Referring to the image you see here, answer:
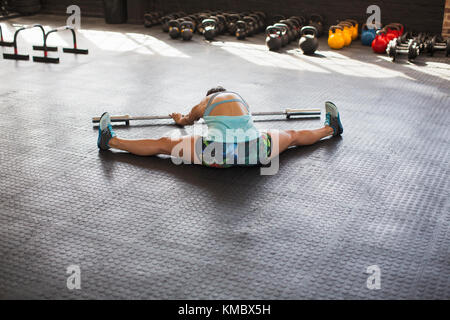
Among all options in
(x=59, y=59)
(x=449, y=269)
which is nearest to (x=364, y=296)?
(x=449, y=269)

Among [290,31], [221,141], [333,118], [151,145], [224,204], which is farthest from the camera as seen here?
[290,31]

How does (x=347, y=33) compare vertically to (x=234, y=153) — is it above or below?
above

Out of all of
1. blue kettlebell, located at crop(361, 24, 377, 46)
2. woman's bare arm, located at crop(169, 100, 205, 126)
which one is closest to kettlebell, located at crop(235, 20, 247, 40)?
blue kettlebell, located at crop(361, 24, 377, 46)

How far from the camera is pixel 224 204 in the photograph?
2.51 meters

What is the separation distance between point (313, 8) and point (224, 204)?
5.13 m

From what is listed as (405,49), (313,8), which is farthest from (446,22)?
(313,8)

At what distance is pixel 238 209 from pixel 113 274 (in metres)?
0.71

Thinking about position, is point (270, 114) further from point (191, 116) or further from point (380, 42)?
point (380, 42)

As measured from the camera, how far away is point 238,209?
247 centimetres

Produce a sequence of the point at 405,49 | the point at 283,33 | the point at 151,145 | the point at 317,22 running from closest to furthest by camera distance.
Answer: the point at 151,145 < the point at 405,49 < the point at 283,33 < the point at 317,22

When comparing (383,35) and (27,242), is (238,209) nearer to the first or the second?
(27,242)

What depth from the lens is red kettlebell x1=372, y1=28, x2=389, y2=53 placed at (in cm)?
577
